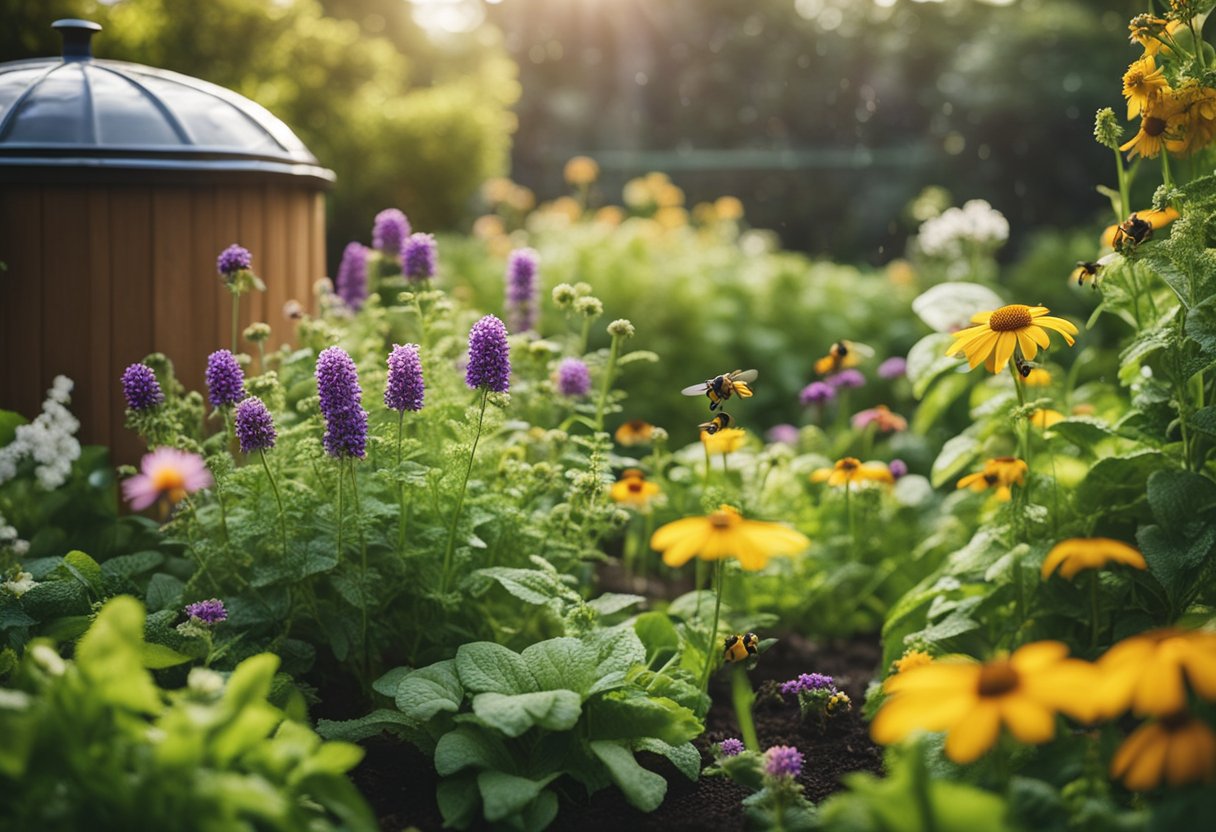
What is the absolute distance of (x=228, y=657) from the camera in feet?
7.66

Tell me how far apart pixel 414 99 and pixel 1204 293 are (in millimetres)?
5763

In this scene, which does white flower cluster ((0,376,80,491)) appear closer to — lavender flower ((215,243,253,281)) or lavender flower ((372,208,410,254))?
lavender flower ((215,243,253,281))

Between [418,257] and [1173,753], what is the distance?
2178 mm

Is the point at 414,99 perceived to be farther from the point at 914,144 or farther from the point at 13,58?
the point at 914,144

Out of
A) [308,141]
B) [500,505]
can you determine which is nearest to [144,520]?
[500,505]

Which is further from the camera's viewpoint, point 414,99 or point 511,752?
point 414,99

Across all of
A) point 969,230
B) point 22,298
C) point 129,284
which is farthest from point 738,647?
point 969,230

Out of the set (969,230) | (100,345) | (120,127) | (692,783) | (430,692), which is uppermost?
(120,127)

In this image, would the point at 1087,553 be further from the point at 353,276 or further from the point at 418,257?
the point at 353,276

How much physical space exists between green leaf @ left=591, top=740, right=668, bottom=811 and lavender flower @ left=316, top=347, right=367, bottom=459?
0.73m

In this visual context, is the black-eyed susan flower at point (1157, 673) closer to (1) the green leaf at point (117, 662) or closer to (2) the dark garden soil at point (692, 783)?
(2) the dark garden soil at point (692, 783)

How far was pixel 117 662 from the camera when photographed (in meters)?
1.62

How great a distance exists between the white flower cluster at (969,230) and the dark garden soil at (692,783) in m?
2.48

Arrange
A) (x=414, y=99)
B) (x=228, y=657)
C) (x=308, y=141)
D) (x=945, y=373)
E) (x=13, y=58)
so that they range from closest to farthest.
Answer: (x=228, y=657), (x=945, y=373), (x=13, y=58), (x=308, y=141), (x=414, y=99)
